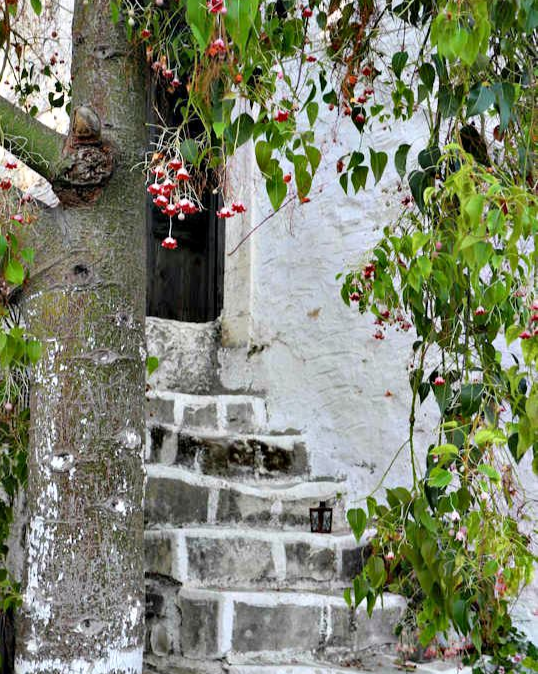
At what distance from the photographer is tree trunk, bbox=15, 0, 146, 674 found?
212 centimetres

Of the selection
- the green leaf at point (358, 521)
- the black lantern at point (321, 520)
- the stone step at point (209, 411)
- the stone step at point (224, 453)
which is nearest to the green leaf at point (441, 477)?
the green leaf at point (358, 521)

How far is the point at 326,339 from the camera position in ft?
14.0

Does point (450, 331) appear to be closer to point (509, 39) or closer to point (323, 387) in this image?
point (509, 39)

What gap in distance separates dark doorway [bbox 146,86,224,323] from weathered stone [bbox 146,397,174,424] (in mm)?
1127

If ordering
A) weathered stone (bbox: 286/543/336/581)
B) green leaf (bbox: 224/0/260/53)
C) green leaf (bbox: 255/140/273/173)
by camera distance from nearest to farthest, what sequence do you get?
1. green leaf (bbox: 224/0/260/53)
2. green leaf (bbox: 255/140/273/173)
3. weathered stone (bbox: 286/543/336/581)

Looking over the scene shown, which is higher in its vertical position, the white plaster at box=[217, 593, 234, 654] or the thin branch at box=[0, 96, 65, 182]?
the thin branch at box=[0, 96, 65, 182]

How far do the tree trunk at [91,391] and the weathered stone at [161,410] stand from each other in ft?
5.71

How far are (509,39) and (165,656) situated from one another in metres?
2.13

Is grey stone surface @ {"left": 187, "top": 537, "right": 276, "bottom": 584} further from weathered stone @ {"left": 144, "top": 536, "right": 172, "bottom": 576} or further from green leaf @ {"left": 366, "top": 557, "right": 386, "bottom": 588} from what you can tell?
green leaf @ {"left": 366, "top": 557, "right": 386, "bottom": 588}

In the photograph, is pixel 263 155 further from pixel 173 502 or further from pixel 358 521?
pixel 173 502

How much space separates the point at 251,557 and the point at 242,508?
0.32 meters

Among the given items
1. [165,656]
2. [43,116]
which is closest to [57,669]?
[165,656]

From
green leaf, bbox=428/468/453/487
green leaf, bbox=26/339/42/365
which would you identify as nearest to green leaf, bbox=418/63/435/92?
green leaf, bbox=428/468/453/487

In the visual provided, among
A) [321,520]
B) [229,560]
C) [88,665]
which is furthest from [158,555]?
[88,665]
